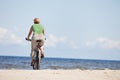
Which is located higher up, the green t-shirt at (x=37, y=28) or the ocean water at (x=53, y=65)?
the green t-shirt at (x=37, y=28)

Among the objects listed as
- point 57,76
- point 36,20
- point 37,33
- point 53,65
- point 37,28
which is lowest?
point 57,76

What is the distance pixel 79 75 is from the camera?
320 inches

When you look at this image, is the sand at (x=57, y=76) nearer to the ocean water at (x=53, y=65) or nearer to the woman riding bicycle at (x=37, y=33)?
the woman riding bicycle at (x=37, y=33)

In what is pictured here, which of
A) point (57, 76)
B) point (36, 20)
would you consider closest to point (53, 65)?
point (36, 20)

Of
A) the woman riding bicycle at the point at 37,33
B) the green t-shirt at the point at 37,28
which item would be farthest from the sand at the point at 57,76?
the green t-shirt at the point at 37,28

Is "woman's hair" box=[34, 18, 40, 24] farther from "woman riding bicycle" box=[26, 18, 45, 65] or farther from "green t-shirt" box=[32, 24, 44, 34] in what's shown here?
"green t-shirt" box=[32, 24, 44, 34]

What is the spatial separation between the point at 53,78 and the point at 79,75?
0.98 m

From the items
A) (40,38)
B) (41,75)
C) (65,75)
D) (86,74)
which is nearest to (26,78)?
(41,75)

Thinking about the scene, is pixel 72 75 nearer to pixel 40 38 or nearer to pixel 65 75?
pixel 65 75

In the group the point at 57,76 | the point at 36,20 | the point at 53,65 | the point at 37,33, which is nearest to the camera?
the point at 57,76

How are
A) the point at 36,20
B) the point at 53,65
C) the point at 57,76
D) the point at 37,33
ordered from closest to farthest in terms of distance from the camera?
the point at 57,76, the point at 37,33, the point at 36,20, the point at 53,65

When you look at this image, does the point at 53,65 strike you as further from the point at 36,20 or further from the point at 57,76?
the point at 57,76

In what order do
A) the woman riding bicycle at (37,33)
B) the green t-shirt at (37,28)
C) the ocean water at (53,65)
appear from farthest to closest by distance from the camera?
the ocean water at (53,65) → the green t-shirt at (37,28) → the woman riding bicycle at (37,33)

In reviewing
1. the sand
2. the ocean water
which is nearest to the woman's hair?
the sand
